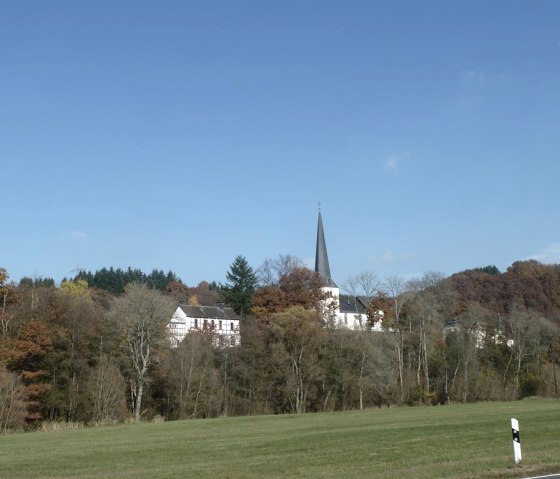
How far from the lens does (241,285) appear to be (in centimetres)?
11019

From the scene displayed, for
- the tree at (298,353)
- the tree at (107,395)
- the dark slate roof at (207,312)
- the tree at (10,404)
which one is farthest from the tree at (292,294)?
the tree at (10,404)

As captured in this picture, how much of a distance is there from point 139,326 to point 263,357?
14.9 metres

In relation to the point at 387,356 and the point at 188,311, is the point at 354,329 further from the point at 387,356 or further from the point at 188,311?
the point at 188,311

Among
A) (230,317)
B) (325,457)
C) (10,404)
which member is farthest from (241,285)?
(325,457)

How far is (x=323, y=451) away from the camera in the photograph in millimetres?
21125

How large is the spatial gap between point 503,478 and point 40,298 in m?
63.4

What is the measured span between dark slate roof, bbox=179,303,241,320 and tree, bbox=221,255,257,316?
11.4ft

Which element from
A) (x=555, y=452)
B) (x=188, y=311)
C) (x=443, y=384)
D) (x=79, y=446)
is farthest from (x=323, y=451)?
(x=188, y=311)

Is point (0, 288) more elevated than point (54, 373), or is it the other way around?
point (0, 288)

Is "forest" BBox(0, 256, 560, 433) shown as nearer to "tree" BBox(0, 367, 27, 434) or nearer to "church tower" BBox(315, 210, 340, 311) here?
"tree" BBox(0, 367, 27, 434)

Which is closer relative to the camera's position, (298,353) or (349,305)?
(298,353)

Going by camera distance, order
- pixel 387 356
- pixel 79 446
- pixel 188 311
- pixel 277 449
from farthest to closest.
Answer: pixel 188 311 → pixel 387 356 → pixel 79 446 → pixel 277 449

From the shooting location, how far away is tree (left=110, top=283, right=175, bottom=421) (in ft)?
211

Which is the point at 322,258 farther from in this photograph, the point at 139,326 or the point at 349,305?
the point at 139,326
